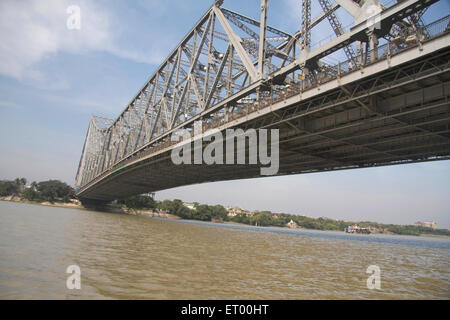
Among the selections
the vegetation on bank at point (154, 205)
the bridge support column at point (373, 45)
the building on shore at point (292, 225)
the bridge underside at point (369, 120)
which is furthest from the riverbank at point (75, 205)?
the bridge support column at point (373, 45)

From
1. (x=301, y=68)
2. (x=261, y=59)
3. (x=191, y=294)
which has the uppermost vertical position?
(x=261, y=59)

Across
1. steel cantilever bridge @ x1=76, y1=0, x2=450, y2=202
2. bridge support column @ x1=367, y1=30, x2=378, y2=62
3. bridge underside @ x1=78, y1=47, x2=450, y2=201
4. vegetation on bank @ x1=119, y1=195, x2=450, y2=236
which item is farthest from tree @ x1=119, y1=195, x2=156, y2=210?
bridge support column @ x1=367, y1=30, x2=378, y2=62

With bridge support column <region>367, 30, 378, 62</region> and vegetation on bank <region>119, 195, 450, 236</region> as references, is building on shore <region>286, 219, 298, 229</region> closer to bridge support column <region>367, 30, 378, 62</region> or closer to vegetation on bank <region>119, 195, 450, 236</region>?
vegetation on bank <region>119, 195, 450, 236</region>

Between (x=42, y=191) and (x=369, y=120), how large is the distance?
367ft

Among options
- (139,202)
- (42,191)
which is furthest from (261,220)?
(42,191)

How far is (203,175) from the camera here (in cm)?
4706

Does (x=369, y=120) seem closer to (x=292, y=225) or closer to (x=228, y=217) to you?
(x=228, y=217)

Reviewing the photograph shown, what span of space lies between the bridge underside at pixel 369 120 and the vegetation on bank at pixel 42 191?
94.8 m

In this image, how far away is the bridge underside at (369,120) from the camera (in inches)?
545

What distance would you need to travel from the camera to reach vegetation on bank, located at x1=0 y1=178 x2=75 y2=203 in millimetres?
98000

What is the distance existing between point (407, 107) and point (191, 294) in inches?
606

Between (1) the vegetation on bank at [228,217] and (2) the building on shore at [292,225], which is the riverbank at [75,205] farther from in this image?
(2) the building on shore at [292,225]
